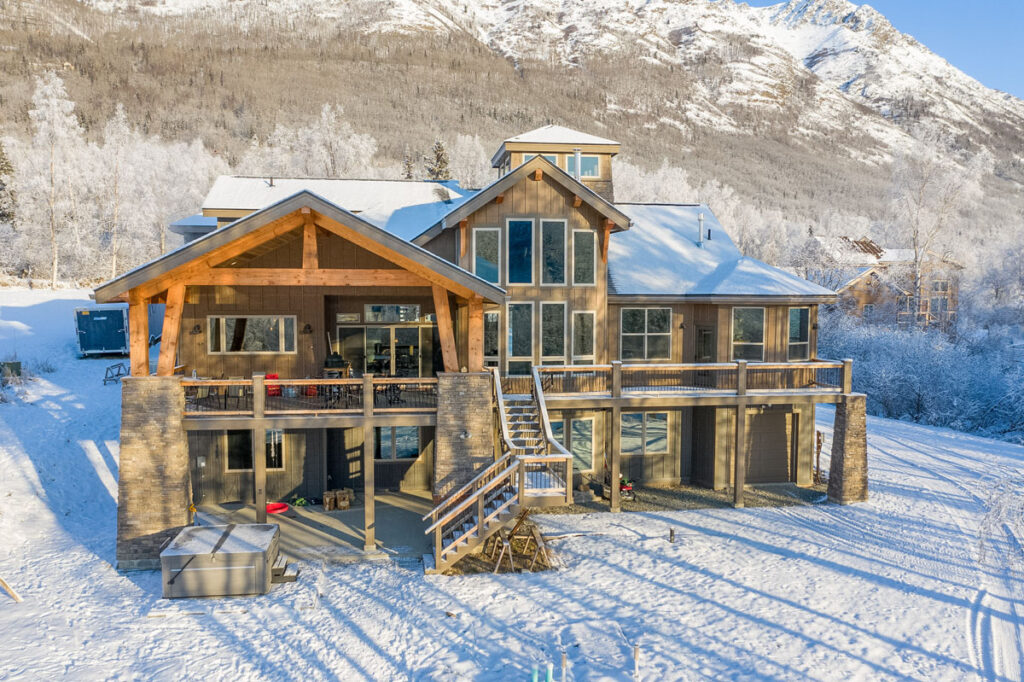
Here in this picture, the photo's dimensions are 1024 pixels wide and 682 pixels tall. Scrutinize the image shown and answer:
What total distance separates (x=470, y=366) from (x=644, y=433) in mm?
6480

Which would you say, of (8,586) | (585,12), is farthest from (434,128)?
(585,12)

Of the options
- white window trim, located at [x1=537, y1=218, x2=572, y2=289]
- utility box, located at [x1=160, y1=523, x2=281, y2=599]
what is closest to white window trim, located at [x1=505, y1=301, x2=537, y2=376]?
white window trim, located at [x1=537, y1=218, x2=572, y2=289]

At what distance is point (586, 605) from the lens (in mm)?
10352

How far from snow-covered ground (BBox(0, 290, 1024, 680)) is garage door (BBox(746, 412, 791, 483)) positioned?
233cm

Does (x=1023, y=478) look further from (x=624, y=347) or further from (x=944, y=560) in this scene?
(x=624, y=347)

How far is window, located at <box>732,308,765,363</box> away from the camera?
16.8 m

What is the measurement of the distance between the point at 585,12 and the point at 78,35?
135 metres

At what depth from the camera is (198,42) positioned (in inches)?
4097

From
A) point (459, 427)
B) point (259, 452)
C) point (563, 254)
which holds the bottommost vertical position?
point (259, 452)

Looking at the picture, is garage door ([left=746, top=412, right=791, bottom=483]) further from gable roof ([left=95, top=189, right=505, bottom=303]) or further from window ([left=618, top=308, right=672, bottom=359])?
gable roof ([left=95, top=189, right=505, bottom=303])

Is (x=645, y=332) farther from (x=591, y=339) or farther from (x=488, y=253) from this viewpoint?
(x=488, y=253)

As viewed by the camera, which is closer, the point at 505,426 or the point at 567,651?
the point at 567,651

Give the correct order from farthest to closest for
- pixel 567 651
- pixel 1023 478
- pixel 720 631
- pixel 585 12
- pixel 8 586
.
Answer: pixel 585 12
pixel 1023 478
pixel 8 586
pixel 720 631
pixel 567 651

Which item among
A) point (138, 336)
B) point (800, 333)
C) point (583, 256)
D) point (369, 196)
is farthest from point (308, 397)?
point (800, 333)
